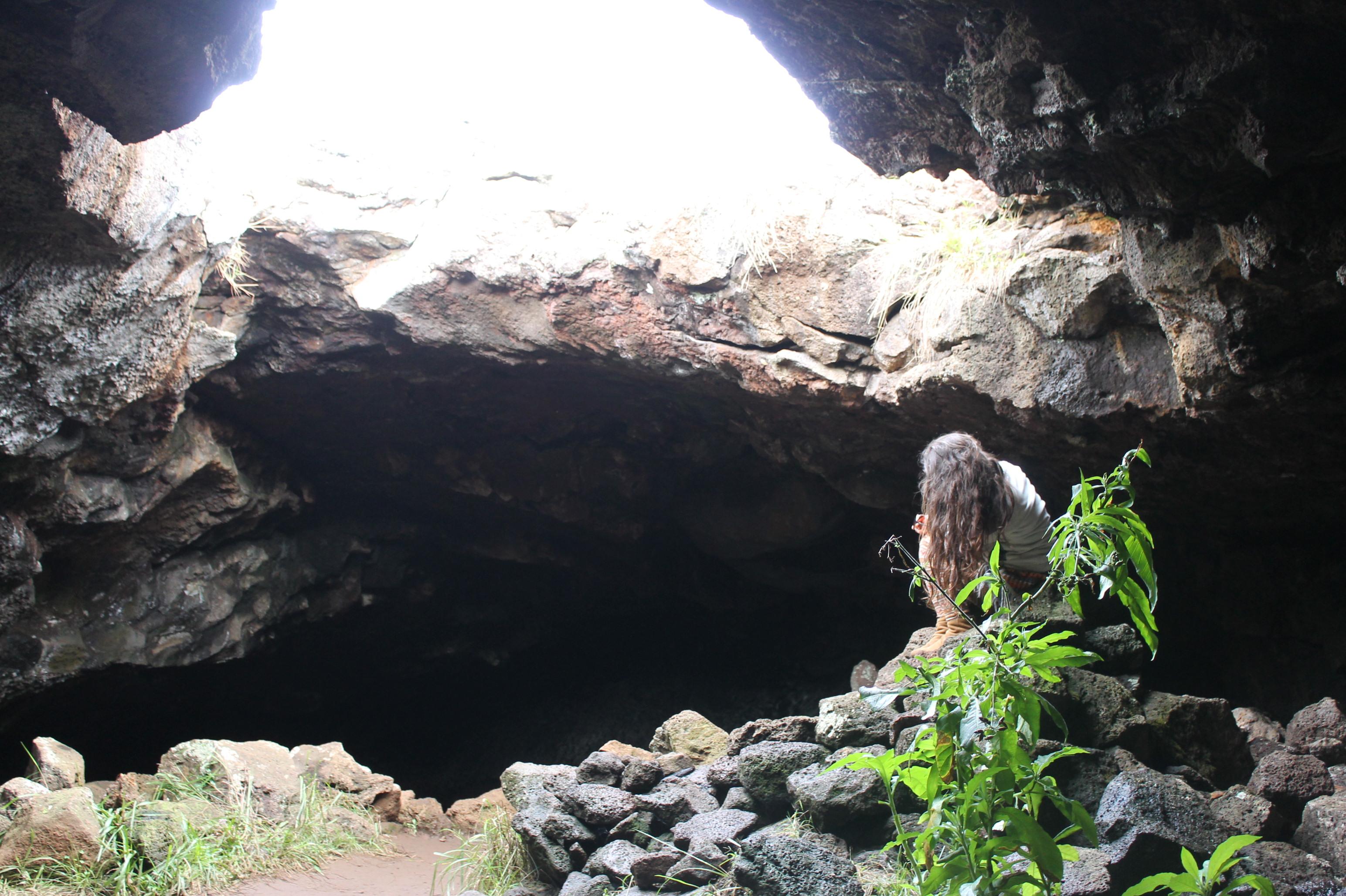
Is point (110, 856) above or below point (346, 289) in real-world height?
below

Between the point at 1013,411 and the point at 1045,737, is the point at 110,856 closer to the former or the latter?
the point at 1045,737

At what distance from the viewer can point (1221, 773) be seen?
283 centimetres

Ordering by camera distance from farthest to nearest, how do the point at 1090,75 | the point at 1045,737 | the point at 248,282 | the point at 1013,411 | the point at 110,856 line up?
the point at 248,282 → the point at 1013,411 → the point at 110,856 → the point at 1045,737 → the point at 1090,75

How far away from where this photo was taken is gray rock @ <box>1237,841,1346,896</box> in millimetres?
2178

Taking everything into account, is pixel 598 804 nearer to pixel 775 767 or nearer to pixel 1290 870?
pixel 775 767

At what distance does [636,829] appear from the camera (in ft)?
10.2

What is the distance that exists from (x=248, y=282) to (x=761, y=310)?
2720mm

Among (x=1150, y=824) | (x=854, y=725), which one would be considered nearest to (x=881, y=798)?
(x=854, y=725)

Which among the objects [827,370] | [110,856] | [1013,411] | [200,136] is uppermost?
[200,136]

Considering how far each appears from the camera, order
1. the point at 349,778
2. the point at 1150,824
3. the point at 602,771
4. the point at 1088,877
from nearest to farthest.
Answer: the point at 1088,877 < the point at 1150,824 < the point at 602,771 < the point at 349,778

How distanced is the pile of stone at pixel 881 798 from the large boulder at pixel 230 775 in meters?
1.22

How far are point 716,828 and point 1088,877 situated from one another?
1.21 metres

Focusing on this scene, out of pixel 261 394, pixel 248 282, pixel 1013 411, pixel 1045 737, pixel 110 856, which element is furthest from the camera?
pixel 261 394

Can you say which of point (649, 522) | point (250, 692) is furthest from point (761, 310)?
point (250, 692)
